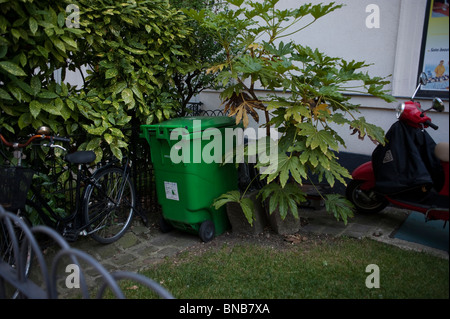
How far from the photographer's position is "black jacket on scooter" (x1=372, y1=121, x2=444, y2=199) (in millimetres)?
3838

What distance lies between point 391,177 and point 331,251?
1009mm

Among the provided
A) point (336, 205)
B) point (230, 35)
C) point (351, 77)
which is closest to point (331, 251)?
point (336, 205)

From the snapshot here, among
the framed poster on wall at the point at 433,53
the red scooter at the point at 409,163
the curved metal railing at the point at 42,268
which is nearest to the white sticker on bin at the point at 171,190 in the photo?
the curved metal railing at the point at 42,268

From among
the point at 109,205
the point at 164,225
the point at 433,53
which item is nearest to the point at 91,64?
the point at 109,205

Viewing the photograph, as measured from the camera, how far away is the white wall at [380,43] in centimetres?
482

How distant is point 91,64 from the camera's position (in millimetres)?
4434

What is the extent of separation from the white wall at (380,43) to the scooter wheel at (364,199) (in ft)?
2.50

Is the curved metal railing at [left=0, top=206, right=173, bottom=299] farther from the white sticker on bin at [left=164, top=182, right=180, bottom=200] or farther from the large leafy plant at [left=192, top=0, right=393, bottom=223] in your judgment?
the large leafy plant at [left=192, top=0, right=393, bottom=223]

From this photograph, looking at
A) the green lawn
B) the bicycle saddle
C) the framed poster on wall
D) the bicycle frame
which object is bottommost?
the green lawn

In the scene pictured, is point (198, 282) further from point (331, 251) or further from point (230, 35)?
point (230, 35)

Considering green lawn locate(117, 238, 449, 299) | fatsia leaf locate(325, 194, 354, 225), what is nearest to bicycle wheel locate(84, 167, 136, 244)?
green lawn locate(117, 238, 449, 299)

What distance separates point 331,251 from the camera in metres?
3.86

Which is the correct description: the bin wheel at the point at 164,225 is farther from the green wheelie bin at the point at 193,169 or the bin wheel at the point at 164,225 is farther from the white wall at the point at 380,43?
the white wall at the point at 380,43

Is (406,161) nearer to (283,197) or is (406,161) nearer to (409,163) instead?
(409,163)
